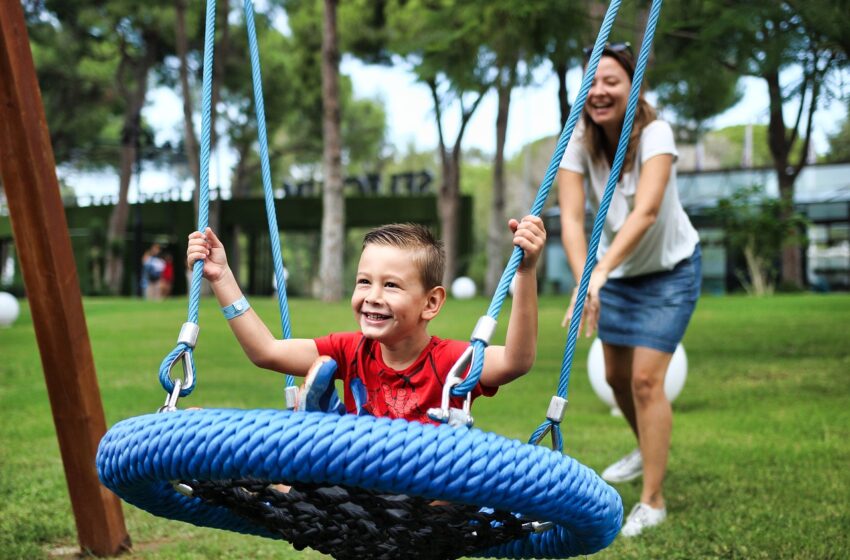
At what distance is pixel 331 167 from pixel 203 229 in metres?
17.3

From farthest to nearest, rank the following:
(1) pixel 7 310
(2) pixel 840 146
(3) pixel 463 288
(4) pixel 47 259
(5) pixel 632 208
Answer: (2) pixel 840 146
(3) pixel 463 288
(1) pixel 7 310
(5) pixel 632 208
(4) pixel 47 259

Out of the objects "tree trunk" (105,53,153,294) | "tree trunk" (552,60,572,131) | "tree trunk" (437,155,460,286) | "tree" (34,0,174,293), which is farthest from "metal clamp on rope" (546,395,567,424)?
"tree" (34,0,174,293)

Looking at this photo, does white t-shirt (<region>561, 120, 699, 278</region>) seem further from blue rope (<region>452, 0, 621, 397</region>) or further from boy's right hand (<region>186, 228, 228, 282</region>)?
boy's right hand (<region>186, 228, 228, 282</region>)

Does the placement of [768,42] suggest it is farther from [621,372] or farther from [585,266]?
[585,266]

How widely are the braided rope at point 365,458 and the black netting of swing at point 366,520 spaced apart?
13cm

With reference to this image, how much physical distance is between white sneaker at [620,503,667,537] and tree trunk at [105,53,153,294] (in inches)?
978

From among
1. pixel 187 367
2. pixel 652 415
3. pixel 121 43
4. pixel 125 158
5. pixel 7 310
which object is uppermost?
pixel 121 43

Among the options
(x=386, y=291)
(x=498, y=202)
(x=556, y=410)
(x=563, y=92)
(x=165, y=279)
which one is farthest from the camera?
(x=165, y=279)

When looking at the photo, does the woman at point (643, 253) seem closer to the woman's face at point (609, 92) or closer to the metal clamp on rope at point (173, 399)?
the woman's face at point (609, 92)

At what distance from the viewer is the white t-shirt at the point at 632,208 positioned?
3447 mm

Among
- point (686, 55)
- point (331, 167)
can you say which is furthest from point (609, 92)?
point (331, 167)

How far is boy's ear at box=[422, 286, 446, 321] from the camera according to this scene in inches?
81.6

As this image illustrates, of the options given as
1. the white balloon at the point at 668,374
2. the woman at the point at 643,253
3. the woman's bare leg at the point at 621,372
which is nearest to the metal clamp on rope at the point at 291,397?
the woman at the point at 643,253

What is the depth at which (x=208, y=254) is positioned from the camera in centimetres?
224
